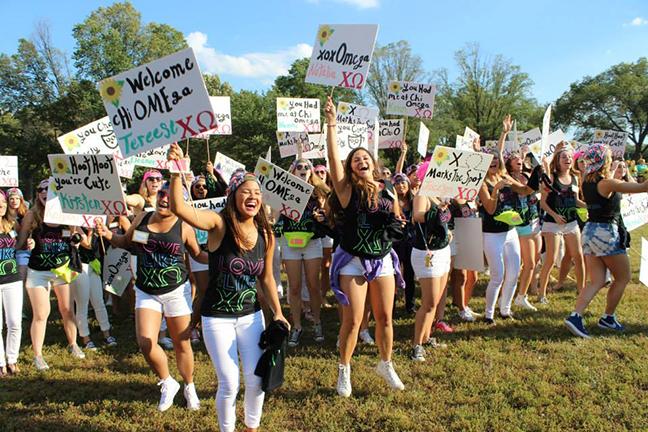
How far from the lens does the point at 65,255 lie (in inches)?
229

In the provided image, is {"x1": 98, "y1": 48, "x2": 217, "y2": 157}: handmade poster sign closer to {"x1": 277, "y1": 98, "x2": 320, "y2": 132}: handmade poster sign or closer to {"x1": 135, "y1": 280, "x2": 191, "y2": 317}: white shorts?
{"x1": 135, "y1": 280, "x2": 191, "y2": 317}: white shorts

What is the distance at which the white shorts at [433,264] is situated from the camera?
17.4 ft

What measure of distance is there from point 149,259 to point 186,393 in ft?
4.39

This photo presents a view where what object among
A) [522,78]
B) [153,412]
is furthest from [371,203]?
[522,78]

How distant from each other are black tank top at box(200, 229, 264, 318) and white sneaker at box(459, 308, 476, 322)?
13.5ft

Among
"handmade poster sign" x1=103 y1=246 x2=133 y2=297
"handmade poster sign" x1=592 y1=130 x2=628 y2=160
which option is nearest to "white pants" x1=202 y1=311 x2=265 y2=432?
"handmade poster sign" x1=103 y1=246 x2=133 y2=297

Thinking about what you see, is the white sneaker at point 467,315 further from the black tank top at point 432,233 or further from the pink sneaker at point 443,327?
the black tank top at point 432,233

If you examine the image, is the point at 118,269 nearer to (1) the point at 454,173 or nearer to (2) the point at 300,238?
(2) the point at 300,238

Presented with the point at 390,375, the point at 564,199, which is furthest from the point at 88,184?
the point at 564,199

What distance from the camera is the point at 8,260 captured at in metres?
5.44

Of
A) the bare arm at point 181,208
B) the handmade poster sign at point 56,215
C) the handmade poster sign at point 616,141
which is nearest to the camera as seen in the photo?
the bare arm at point 181,208

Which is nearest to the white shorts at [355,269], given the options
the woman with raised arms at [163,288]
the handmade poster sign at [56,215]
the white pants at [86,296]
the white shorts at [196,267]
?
the woman with raised arms at [163,288]

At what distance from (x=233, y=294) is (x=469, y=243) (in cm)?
404

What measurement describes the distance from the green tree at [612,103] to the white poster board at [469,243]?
169 feet
